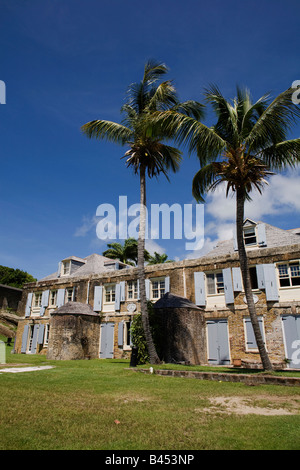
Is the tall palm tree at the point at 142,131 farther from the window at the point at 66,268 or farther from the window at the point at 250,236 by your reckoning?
the window at the point at 66,268

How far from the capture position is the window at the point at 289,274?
16641 millimetres

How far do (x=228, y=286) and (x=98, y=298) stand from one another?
9524 millimetres

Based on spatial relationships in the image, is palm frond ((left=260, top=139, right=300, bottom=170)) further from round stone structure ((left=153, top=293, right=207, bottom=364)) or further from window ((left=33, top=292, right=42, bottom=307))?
window ((left=33, top=292, right=42, bottom=307))

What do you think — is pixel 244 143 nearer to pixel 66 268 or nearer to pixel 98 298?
pixel 98 298

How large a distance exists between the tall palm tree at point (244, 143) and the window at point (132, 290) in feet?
35.7

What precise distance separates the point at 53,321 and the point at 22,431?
1589 centimetres

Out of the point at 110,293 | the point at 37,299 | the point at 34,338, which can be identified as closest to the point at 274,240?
the point at 110,293

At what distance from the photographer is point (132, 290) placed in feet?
72.6

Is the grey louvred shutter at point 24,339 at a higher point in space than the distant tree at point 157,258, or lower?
lower

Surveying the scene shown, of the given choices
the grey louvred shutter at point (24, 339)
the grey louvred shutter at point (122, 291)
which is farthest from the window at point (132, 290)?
the grey louvred shutter at point (24, 339)

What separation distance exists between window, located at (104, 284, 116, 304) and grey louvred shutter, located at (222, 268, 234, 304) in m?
8.47

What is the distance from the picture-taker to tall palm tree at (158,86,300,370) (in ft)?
38.3


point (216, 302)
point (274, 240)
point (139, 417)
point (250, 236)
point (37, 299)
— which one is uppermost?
point (250, 236)
